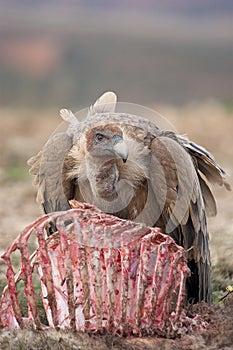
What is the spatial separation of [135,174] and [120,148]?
0.36 meters

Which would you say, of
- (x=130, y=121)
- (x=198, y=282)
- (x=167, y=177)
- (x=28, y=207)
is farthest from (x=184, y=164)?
(x=28, y=207)

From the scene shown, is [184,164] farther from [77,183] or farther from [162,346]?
[162,346]

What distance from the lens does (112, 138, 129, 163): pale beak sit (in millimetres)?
5500

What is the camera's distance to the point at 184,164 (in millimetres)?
5738

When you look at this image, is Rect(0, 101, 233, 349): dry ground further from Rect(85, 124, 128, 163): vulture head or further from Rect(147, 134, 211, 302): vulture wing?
Rect(85, 124, 128, 163): vulture head

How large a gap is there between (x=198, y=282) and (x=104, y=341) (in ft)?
6.74

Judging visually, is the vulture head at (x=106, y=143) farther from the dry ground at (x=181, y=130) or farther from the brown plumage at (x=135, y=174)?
the dry ground at (x=181, y=130)

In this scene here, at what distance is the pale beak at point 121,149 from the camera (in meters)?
5.50

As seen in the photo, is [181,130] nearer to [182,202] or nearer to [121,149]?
[182,202]

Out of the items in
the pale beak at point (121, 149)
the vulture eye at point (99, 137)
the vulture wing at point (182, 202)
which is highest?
the vulture eye at point (99, 137)

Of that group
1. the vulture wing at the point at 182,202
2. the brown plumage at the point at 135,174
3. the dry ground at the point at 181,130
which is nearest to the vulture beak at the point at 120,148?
the brown plumage at the point at 135,174

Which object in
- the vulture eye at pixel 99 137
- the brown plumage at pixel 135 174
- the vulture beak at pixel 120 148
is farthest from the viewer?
the brown plumage at pixel 135 174

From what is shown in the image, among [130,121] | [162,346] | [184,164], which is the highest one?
[130,121]

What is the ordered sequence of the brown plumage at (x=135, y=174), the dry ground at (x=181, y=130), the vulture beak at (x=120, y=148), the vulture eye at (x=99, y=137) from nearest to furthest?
the dry ground at (x=181, y=130), the vulture beak at (x=120, y=148), the vulture eye at (x=99, y=137), the brown plumage at (x=135, y=174)
